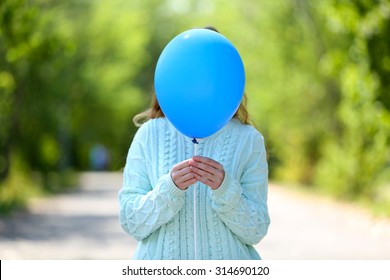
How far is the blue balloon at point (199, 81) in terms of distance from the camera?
10.6 feet

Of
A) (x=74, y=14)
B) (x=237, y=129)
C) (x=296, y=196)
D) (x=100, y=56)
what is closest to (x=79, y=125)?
(x=100, y=56)

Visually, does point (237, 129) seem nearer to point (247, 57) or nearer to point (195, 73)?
point (195, 73)

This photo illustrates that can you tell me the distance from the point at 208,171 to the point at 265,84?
2774cm

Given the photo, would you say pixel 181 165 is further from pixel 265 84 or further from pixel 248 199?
pixel 265 84

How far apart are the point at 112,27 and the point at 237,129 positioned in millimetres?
34717

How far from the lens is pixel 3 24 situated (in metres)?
13.4

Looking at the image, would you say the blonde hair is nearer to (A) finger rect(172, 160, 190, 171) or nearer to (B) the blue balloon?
(B) the blue balloon

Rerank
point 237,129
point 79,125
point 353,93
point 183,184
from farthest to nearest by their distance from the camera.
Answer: point 79,125
point 353,93
point 237,129
point 183,184

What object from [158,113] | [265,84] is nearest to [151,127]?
[158,113]

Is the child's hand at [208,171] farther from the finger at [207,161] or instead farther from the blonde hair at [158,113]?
the blonde hair at [158,113]

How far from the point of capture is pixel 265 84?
30672mm

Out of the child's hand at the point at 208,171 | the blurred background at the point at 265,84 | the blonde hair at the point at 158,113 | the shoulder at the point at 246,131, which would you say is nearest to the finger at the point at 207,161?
the child's hand at the point at 208,171

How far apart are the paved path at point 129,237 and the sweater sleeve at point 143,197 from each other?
7.94 metres

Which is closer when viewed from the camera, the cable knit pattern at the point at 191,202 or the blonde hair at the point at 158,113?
the cable knit pattern at the point at 191,202
